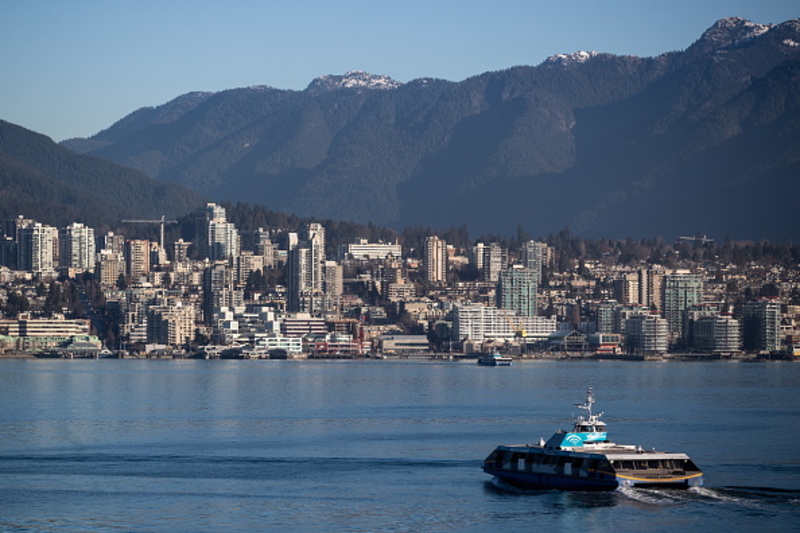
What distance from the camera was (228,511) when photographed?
3027 cm

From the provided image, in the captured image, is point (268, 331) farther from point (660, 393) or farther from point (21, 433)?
point (21, 433)

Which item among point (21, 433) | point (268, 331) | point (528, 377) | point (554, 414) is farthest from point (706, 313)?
point (21, 433)

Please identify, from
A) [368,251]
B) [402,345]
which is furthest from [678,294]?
[368,251]

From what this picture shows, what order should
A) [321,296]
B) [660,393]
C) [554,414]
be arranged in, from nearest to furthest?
[554,414] < [660,393] < [321,296]

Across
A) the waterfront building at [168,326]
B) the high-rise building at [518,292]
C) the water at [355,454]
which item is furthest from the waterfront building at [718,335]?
the water at [355,454]

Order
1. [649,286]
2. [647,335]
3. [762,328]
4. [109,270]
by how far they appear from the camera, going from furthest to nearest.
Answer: [109,270] < [649,286] < [647,335] < [762,328]

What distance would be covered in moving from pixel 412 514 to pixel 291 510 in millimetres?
2338

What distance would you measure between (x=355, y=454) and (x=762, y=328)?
82574mm

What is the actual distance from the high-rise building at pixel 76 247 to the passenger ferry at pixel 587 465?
140 metres

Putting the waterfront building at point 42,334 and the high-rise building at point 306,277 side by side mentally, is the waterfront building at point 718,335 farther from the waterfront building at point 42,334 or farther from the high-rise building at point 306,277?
the waterfront building at point 42,334

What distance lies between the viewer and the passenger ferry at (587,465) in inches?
1229

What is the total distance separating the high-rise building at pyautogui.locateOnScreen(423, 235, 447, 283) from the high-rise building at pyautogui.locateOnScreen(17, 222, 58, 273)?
39.0 m

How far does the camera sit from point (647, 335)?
397ft

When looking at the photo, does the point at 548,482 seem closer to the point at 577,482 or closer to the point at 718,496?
the point at 577,482
